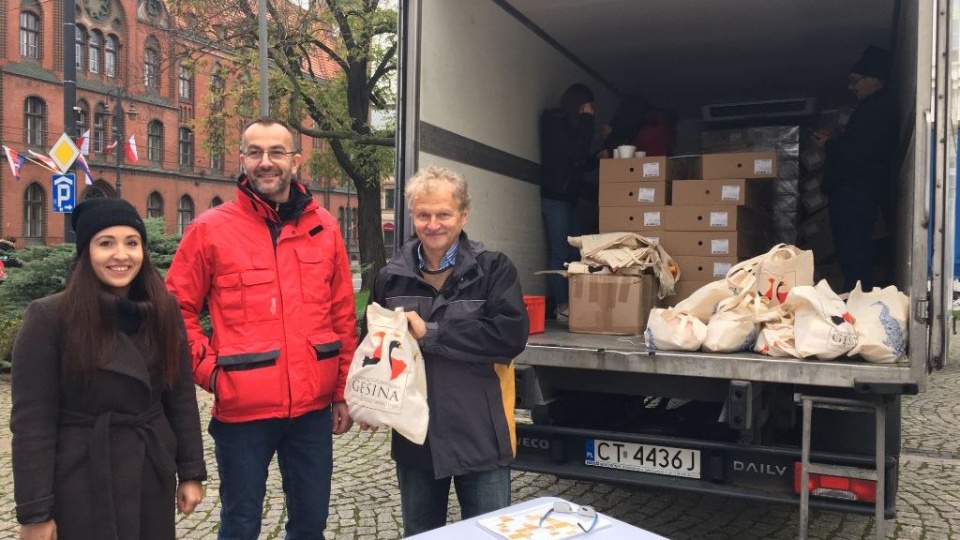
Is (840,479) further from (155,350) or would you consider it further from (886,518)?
(155,350)

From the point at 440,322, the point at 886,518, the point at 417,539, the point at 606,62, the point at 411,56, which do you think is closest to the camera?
the point at 417,539

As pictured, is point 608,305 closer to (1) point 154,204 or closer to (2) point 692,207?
(2) point 692,207

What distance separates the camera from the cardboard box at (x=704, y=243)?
466cm

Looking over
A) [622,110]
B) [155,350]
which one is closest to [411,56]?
[155,350]

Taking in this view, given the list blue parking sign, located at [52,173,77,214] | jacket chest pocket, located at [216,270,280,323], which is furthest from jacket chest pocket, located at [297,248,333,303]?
blue parking sign, located at [52,173,77,214]

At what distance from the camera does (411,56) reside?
3.75 meters

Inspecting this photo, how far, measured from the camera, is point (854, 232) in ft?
16.7

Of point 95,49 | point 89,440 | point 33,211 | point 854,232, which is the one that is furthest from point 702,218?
point 95,49

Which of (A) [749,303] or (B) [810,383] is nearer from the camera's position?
(B) [810,383]

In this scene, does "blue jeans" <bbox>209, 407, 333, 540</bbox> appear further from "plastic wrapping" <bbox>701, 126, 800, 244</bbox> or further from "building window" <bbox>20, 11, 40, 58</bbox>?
"building window" <bbox>20, 11, 40, 58</bbox>

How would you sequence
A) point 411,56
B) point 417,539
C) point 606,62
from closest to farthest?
point 417,539, point 411,56, point 606,62

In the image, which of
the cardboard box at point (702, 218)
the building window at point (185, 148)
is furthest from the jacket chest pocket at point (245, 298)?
the building window at point (185, 148)

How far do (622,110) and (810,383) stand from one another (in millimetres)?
3678

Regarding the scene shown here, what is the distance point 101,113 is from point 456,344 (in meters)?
37.3
